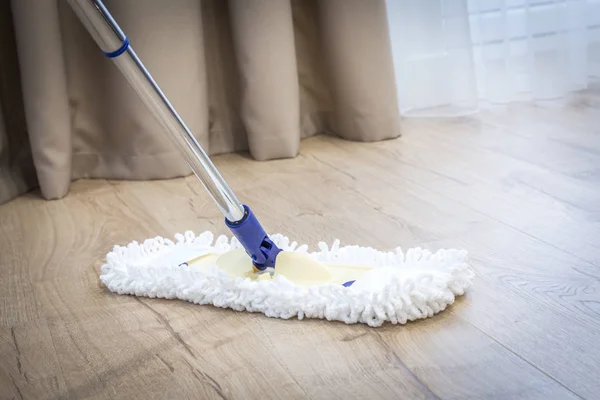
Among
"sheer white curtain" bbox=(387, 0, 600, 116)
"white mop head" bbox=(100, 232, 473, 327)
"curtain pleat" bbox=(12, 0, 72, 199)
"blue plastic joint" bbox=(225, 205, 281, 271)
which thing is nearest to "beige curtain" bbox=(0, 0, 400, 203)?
"curtain pleat" bbox=(12, 0, 72, 199)

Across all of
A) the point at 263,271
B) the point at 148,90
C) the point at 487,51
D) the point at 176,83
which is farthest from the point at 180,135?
the point at 487,51

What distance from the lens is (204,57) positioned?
1.59 m

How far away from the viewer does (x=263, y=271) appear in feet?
3.32

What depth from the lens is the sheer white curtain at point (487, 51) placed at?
1.71m

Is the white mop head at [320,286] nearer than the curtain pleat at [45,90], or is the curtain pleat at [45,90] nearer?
the white mop head at [320,286]

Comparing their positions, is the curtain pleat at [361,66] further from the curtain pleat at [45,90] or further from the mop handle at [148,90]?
the mop handle at [148,90]

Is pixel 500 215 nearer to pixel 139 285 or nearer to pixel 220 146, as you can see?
pixel 139 285

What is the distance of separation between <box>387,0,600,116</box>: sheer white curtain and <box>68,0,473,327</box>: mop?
760 mm

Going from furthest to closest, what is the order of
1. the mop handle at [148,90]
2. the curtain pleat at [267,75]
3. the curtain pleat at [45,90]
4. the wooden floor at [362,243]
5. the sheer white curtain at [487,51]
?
the sheer white curtain at [487,51]
the curtain pleat at [267,75]
the curtain pleat at [45,90]
the mop handle at [148,90]
the wooden floor at [362,243]

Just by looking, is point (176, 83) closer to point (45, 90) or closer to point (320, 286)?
point (45, 90)

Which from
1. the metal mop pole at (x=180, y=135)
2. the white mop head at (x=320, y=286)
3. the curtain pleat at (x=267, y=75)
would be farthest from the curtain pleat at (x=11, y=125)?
the metal mop pole at (x=180, y=135)

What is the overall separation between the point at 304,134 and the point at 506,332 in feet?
3.12

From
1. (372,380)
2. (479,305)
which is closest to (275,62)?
(479,305)

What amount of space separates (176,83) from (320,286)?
0.73 m
